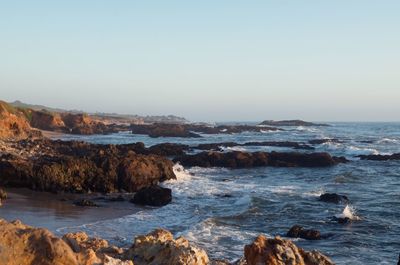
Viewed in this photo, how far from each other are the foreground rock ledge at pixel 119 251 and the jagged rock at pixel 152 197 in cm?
1067

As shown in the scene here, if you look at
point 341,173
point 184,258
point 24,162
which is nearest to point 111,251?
point 184,258

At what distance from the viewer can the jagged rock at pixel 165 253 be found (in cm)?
643

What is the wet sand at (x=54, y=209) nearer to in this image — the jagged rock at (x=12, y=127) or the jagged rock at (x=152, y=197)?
the jagged rock at (x=152, y=197)

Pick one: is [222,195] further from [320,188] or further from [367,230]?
[367,230]

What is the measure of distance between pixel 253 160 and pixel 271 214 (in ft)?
58.2

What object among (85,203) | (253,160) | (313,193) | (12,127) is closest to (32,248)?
(85,203)

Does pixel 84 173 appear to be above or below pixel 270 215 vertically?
above

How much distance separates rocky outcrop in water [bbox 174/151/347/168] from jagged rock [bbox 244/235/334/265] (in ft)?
88.3

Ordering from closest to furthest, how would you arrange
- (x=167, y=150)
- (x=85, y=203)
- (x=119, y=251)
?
(x=119, y=251) < (x=85, y=203) < (x=167, y=150)

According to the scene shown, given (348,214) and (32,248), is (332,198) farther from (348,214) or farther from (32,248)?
(32,248)

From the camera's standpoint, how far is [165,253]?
Result: 679 centimetres

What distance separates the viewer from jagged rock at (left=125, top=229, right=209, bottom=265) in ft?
21.1

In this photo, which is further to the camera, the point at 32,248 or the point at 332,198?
the point at 332,198

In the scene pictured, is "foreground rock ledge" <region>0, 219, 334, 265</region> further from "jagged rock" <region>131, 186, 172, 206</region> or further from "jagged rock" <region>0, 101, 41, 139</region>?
"jagged rock" <region>0, 101, 41, 139</region>
